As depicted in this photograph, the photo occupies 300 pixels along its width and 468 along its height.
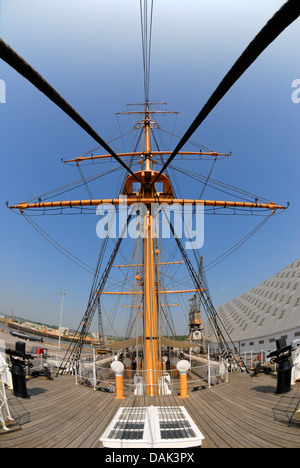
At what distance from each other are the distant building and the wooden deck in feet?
48.9

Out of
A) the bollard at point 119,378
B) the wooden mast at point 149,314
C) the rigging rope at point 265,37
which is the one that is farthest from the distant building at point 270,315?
the rigging rope at point 265,37

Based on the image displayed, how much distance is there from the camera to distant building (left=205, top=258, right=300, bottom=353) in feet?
69.1

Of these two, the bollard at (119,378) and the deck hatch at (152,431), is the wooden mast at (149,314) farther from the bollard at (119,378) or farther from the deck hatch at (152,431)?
the deck hatch at (152,431)

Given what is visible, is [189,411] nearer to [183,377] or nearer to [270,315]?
[183,377]

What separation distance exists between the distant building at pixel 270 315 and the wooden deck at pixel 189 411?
14.9 m

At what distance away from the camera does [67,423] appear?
3.37 m

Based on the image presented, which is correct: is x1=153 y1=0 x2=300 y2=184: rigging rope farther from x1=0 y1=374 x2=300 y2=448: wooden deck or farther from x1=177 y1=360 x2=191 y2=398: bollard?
x1=177 y1=360 x2=191 y2=398: bollard

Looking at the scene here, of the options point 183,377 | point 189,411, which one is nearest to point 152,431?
point 189,411

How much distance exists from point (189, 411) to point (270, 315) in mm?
25770

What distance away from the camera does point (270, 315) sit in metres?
24.9

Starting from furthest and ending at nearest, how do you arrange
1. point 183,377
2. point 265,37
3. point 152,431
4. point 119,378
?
point 119,378, point 183,377, point 152,431, point 265,37

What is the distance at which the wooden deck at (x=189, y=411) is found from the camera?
107 inches

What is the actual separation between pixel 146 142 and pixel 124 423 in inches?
475
